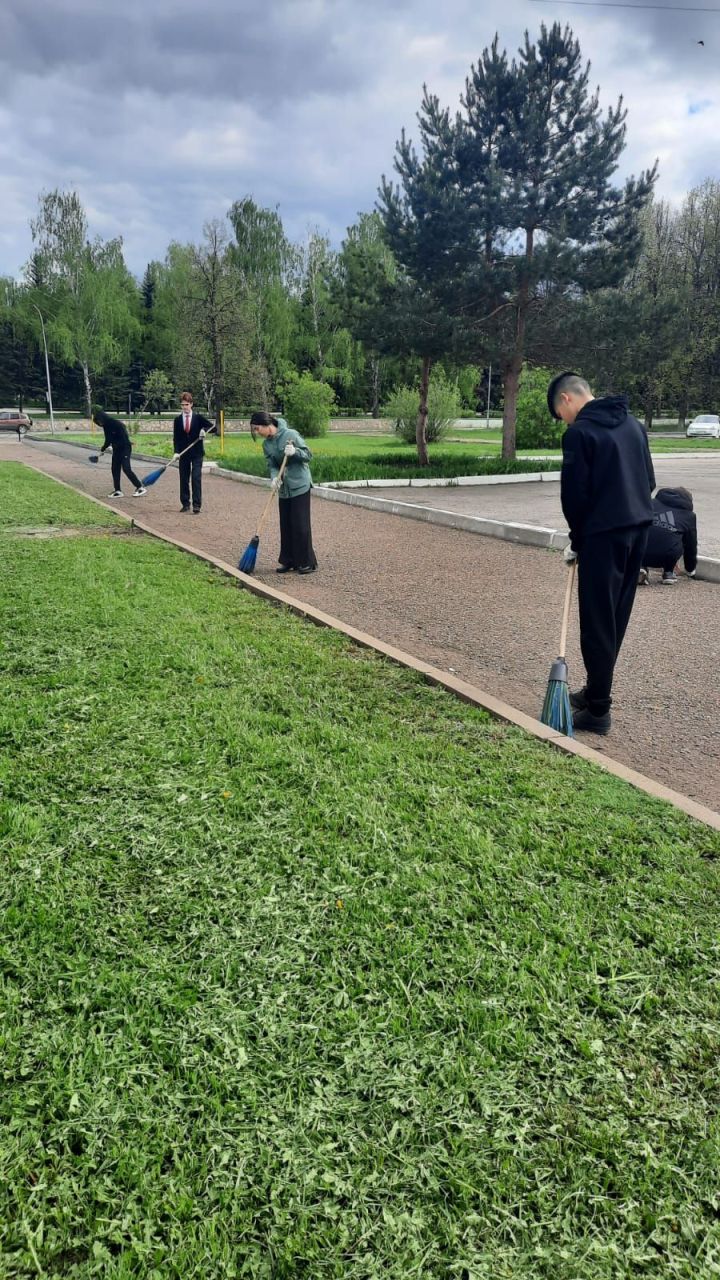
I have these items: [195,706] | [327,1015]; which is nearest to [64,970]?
[327,1015]

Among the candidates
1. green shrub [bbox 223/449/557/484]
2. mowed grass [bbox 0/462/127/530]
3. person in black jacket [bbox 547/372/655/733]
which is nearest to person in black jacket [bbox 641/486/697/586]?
person in black jacket [bbox 547/372/655/733]

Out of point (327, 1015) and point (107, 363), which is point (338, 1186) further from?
point (107, 363)

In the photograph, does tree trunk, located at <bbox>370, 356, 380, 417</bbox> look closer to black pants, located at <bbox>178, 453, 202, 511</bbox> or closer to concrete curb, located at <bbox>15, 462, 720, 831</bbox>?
black pants, located at <bbox>178, 453, 202, 511</bbox>

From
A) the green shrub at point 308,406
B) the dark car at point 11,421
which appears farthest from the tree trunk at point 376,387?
the dark car at point 11,421

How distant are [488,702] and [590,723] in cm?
57

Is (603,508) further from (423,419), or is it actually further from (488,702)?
(423,419)

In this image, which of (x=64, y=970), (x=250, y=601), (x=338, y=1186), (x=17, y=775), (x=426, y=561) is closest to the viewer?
(x=338, y=1186)

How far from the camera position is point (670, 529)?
782 cm

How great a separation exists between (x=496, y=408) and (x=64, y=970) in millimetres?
68948

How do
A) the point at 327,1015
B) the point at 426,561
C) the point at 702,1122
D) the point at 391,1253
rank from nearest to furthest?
the point at 391,1253 < the point at 702,1122 < the point at 327,1015 < the point at 426,561

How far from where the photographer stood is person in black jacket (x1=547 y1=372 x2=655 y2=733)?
4.08 m

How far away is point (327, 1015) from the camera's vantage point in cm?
219

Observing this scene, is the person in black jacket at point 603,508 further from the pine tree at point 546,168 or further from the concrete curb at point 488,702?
the pine tree at point 546,168

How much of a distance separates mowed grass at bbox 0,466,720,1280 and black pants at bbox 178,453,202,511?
9200 millimetres
